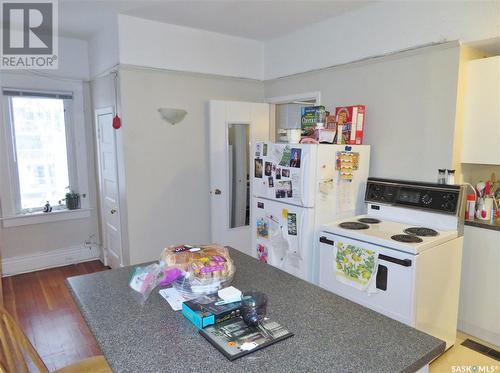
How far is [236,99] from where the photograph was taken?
3.99 meters

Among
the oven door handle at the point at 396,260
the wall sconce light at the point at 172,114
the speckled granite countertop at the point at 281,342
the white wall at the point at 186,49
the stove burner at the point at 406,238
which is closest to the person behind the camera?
the speckled granite countertop at the point at 281,342

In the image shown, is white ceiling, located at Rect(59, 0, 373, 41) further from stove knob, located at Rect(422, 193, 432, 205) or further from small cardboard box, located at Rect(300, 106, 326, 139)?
stove knob, located at Rect(422, 193, 432, 205)

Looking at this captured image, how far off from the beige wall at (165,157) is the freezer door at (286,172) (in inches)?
34.8

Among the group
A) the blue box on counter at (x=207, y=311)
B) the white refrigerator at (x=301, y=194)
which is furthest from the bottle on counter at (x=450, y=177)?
the blue box on counter at (x=207, y=311)

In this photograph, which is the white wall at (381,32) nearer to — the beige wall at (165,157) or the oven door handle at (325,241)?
the beige wall at (165,157)

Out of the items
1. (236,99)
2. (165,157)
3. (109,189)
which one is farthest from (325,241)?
(109,189)

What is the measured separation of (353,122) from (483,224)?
1.21 m

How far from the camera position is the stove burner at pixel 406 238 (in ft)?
7.02

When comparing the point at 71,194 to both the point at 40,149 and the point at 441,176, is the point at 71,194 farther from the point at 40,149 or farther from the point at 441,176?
the point at 441,176

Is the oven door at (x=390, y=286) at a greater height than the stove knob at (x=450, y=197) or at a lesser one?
lesser

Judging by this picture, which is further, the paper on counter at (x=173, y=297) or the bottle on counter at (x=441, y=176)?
the bottle on counter at (x=441, y=176)

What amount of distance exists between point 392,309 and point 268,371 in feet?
4.83

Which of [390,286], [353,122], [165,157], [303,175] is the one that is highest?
[353,122]

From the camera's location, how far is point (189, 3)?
114 inches
